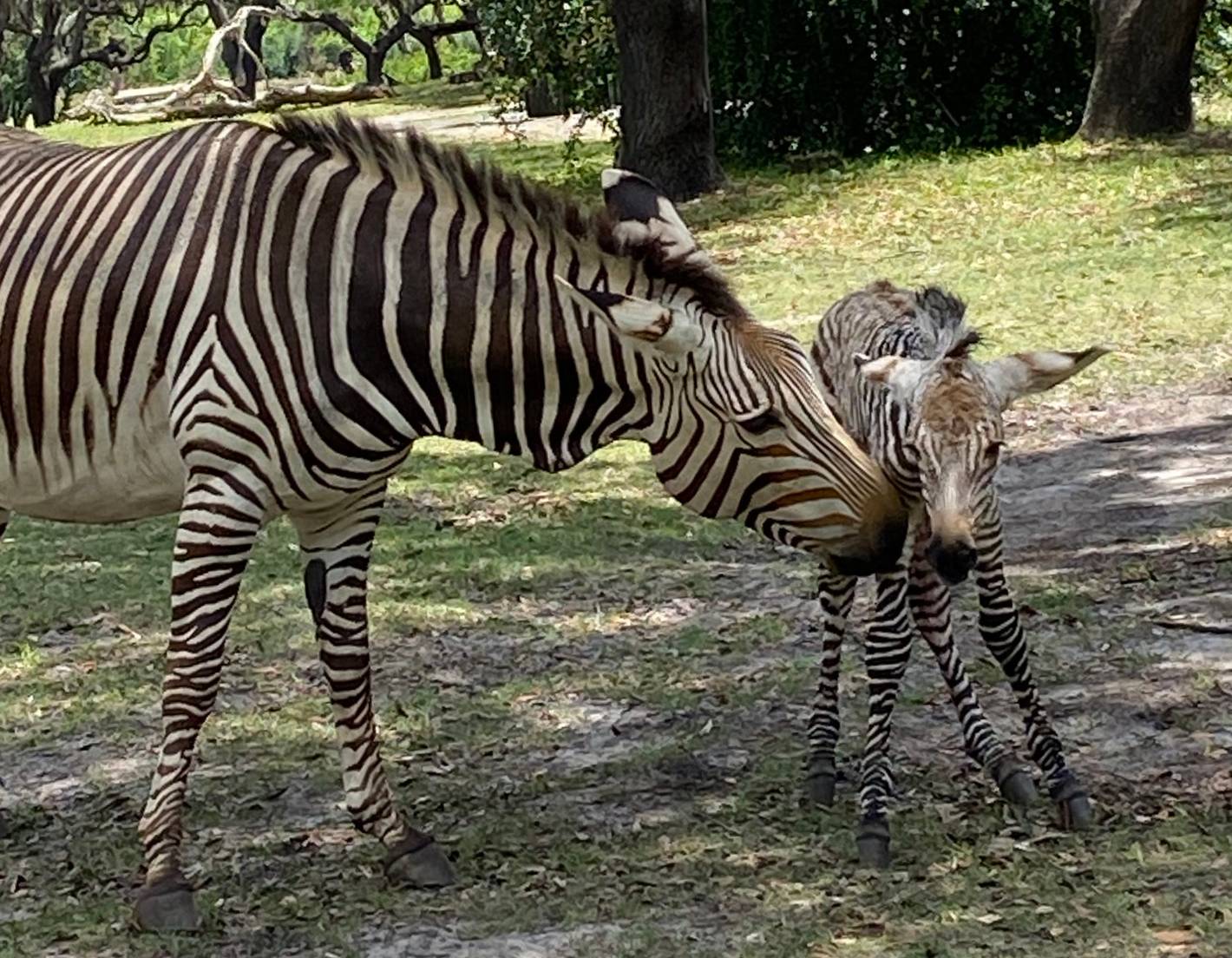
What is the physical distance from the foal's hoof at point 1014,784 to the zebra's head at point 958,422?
90cm

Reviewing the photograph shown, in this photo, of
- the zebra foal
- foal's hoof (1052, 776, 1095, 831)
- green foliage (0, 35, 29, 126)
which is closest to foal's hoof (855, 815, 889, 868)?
the zebra foal

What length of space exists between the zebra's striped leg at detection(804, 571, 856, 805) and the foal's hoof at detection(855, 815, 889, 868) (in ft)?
1.61

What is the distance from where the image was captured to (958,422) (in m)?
5.03

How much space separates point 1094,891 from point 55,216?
3294 millimetres

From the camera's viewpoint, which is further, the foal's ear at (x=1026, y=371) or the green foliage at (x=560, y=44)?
the green foliage at (x=560, y=44)

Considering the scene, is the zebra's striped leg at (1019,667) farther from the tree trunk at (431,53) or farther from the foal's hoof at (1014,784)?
the tree trunk at (431,53)

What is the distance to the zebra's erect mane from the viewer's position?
493 cm

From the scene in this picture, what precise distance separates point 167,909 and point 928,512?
2.23m

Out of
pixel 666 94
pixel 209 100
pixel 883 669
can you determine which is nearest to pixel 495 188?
pixel 883 669

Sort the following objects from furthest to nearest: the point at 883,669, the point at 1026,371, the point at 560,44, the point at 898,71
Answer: the point at 560,44
the point at 898,71
the point at 883,669
the point at 1026,371

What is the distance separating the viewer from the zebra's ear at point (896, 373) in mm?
5250

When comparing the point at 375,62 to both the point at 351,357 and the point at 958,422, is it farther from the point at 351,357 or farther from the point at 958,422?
the point at 958,422

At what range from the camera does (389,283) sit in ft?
16.3

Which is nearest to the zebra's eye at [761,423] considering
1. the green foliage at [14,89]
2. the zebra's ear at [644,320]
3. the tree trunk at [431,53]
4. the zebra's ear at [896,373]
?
the zebra's ear at [644,320]
